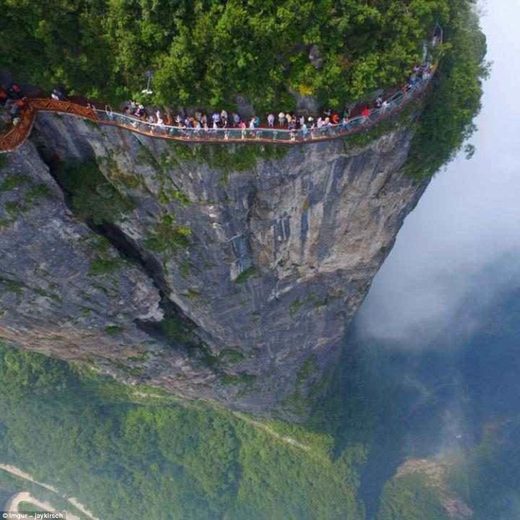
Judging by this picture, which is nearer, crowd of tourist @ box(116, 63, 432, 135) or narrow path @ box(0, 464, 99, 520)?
crowd of tourist @ box(116, 63, 432, 135)

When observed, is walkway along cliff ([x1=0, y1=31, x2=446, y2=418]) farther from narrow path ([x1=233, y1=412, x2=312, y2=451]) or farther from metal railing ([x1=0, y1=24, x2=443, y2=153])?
narrow path ([x1=233, y1=412, x2=312, y2=451])

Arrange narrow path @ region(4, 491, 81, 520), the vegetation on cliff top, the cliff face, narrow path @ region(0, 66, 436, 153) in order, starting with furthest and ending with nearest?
narrow path @ region(4, 491, 81, 520) < the cliff face < narrow path @ region(0, 66, 436, 153) < the vegetation on cliff top

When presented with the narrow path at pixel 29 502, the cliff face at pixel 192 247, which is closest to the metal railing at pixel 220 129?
the cliff face at pixel 192 247

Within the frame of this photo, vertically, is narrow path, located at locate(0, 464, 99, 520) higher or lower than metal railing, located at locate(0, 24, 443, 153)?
lower

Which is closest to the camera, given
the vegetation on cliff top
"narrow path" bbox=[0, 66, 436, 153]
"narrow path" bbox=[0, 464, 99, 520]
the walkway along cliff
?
the vegetation on cliff top

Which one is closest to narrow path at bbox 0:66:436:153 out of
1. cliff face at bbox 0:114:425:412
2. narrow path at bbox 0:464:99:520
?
cliff face at bbox 0:114:425:412
